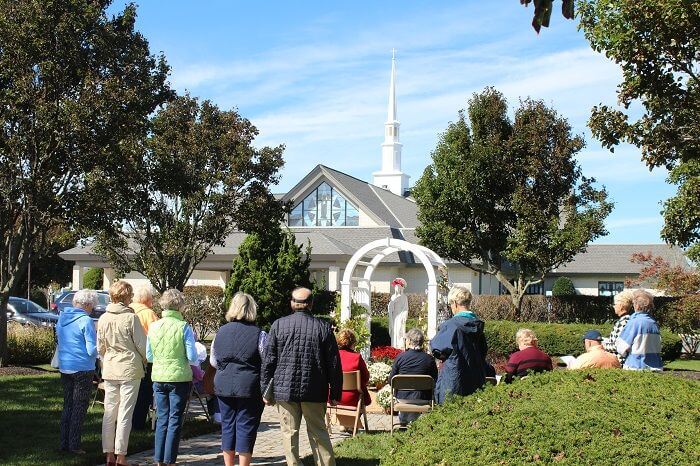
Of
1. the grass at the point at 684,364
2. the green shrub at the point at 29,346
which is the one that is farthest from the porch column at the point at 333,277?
the green shrub at the point at 29,346

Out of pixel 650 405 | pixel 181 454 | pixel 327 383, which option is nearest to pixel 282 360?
pixel 327 383

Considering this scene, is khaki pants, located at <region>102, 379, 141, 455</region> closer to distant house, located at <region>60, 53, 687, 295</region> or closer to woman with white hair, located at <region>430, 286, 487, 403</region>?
woman with white hair, located at <region>430, 286, 487, 403</region>

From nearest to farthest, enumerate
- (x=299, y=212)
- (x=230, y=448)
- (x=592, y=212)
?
(x=230, y=448)
(x=592, y=212)
(x=299, y=212)

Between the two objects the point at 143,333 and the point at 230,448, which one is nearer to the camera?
the point at 230,448

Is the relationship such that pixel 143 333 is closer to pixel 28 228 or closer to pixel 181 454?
pixel 181 454

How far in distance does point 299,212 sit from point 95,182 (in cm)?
2323

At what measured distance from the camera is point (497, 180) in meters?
26.3

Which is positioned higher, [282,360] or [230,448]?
[282,360]

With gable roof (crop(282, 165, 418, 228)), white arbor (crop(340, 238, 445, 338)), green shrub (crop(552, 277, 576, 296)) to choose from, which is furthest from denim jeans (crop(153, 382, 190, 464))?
green shrub (crop(552, 277, 576, 296))

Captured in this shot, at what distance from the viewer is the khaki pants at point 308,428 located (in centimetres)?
704

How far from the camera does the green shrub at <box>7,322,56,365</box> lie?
17.8 m

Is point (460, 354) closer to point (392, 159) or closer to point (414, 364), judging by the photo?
point (414, 364)

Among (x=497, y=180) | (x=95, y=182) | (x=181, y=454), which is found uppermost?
(x=497, y=180)

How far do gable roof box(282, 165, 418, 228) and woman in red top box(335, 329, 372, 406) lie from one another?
2704 centimetres
